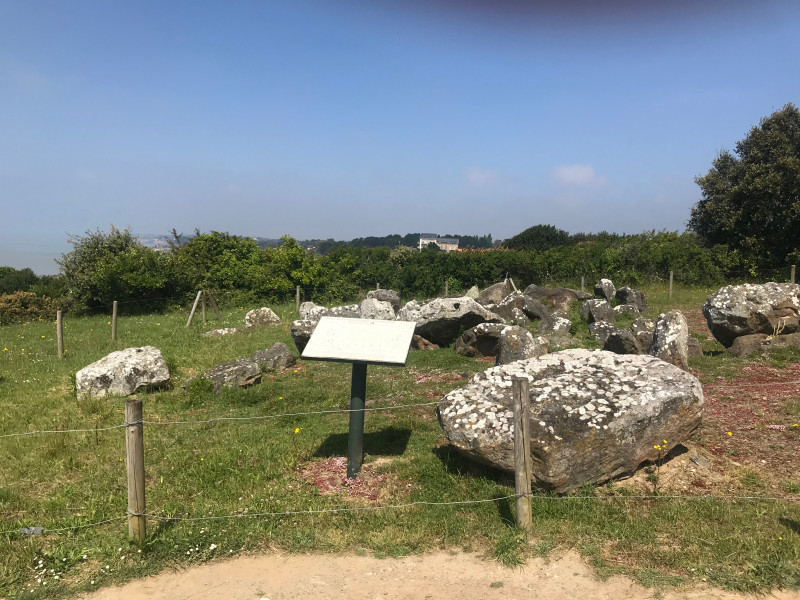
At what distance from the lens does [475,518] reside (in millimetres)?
6156

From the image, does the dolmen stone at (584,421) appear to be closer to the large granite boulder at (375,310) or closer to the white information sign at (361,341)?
the white information sign at (361,341)

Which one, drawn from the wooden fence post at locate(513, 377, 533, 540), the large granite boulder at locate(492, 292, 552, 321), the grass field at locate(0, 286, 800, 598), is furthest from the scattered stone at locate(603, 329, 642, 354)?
the wooden fence post at locate(513, 377, 533, 540)

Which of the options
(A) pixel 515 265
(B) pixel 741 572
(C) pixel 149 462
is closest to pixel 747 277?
(A) pixel 515 265

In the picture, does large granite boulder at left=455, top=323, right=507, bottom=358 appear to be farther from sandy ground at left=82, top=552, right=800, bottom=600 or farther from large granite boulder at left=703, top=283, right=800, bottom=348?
sandy ground at left=82, top=552, right=800, bottom=600

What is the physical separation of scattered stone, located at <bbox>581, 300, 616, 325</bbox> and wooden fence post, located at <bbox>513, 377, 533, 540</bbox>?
41.5 feet

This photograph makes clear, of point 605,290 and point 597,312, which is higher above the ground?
point 605,290

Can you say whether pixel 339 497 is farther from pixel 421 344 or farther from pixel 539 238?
pixel 539 238

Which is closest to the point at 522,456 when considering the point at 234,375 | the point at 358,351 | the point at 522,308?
the point at 358,351

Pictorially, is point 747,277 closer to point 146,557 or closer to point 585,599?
point 585,599

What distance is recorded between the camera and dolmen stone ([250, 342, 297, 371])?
13.1m

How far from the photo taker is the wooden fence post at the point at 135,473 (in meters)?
5.75

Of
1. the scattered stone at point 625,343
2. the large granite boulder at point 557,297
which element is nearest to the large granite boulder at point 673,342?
the scattered stone at point 625,343

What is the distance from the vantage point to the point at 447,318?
1509cm

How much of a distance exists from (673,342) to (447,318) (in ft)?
18.1
